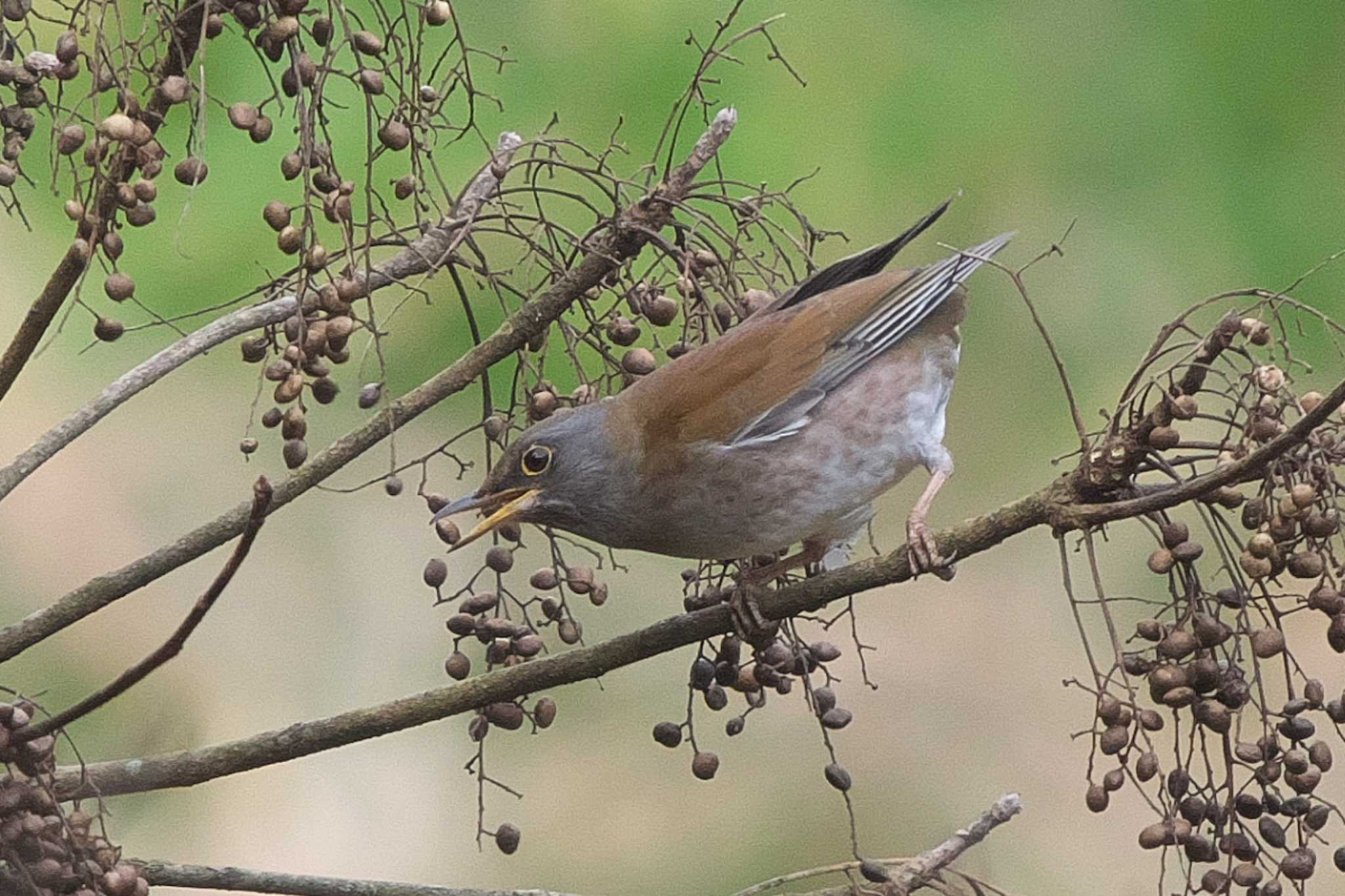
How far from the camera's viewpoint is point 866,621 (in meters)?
2.44

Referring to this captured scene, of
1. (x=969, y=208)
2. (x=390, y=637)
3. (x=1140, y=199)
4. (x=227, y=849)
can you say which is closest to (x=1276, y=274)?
(x=1140, y=199)

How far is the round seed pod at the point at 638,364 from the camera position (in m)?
1.68

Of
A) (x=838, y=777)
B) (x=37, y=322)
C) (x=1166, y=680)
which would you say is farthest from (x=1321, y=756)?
(x=37, y=322)

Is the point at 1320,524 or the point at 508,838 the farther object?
the point at 508,838

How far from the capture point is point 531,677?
56.9 inches

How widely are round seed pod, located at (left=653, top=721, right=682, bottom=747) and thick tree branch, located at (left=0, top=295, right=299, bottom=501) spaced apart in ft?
1.70

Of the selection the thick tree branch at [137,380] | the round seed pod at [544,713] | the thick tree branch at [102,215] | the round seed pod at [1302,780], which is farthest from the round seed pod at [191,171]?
the round seed pod at [1302,780]

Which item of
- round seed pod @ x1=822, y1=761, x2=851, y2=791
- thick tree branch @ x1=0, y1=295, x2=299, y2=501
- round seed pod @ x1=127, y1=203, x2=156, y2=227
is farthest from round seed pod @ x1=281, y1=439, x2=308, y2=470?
round seed pod @ x1=822, y1=761, x2=851, y2=791

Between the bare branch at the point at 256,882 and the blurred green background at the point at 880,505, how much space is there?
679mm

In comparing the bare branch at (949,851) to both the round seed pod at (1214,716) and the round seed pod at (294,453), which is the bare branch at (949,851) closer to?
the round seed pod at (1214,716)

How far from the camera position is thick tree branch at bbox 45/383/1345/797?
4.43ft

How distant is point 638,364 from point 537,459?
0.18 metres

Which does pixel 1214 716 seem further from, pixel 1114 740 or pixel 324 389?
pixel 324 389

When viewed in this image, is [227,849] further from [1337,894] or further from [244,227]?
[1337,894]
